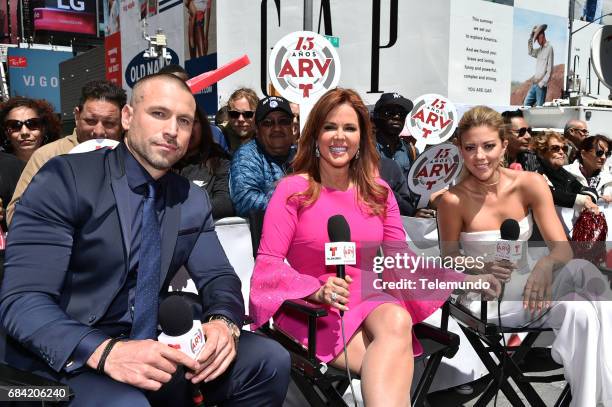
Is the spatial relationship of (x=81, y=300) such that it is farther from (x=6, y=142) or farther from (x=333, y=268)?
(x=6, y=142)

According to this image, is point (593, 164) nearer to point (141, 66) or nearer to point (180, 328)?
point (180, 328)

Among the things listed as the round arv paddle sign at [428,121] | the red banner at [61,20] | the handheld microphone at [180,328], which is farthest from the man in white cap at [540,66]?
the red banner at [61,20]

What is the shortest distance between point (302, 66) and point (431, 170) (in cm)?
152

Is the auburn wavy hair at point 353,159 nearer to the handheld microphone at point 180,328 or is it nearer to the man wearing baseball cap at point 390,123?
the handheld microphone at point 180,328

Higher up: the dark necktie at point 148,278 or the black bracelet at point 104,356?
the dark necktie at point 148,278

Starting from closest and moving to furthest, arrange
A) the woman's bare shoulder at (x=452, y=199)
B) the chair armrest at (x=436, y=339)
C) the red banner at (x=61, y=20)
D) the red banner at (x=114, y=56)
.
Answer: the chair armrest at (x=436, y=339) < the woman's bare shoulder at (x=452, y=199) < the red banner at (x=114, y=56) < the red banner at (x=61, y=20)

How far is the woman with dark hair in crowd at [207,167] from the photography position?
4090mm

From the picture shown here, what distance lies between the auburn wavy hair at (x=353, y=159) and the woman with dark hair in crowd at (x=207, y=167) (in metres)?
0.93

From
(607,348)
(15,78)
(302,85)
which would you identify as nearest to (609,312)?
(607,348)

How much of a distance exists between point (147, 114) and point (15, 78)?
166ft

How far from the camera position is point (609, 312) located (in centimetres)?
299

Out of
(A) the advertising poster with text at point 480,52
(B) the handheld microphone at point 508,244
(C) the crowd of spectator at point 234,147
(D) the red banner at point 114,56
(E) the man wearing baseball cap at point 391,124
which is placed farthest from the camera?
(D) the red banner at point 114,56

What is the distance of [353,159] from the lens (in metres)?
3.36

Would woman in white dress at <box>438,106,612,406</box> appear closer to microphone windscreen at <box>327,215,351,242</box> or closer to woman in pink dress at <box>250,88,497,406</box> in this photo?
woman in pink dress at <box>250,88,497,406</box>
